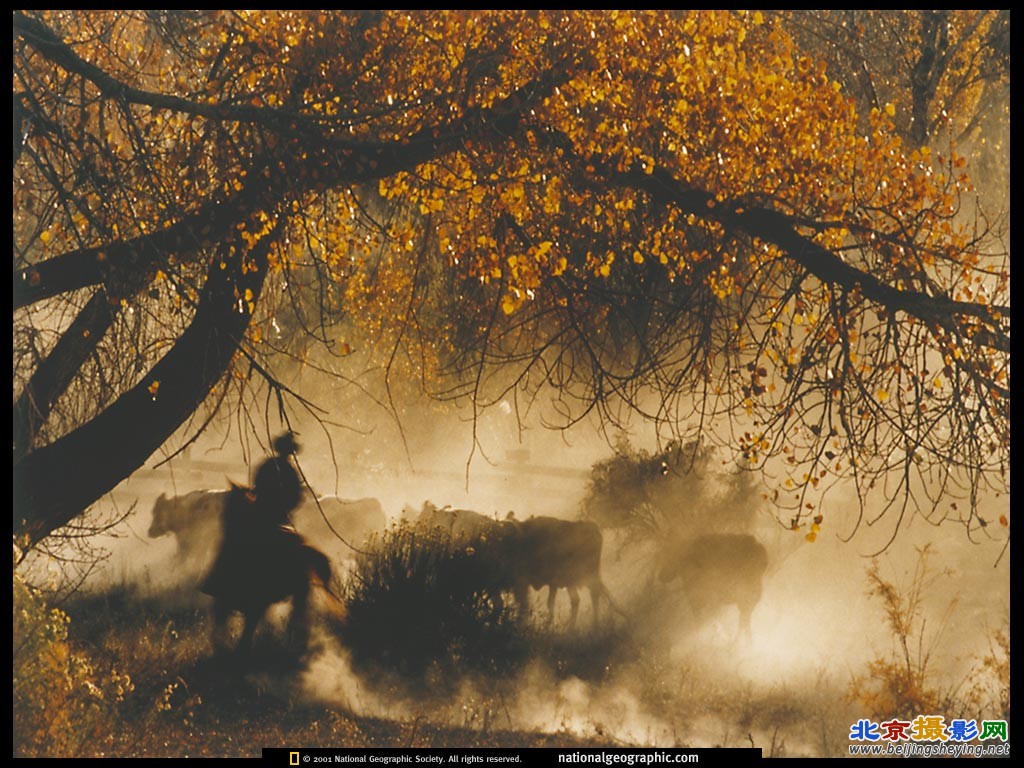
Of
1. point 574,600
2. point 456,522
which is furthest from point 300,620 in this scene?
point 574,600

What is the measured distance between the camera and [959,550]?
5887mm

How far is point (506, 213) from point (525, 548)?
251 centimetres

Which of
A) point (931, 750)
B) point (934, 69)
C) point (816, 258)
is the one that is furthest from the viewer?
point (934, 69)

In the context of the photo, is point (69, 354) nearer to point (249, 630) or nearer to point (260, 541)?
point (260, 541)

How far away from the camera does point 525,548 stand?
6.21m

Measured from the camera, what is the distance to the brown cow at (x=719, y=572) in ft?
19.8

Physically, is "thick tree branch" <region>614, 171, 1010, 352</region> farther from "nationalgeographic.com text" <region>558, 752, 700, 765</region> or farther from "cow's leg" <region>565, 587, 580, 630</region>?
"nationalgeographic.com text" <region>558, 752, 700, 765</region>

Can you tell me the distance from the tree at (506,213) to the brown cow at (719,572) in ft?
3.39

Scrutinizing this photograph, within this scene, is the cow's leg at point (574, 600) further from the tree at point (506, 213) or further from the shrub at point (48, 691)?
the shrub at point (48, 691)

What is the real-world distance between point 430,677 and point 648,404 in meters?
2.28

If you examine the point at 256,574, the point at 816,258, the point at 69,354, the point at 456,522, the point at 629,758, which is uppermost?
the point at 816,258

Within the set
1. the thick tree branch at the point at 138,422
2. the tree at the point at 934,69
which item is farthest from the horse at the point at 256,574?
the tree at the point at 934,69
